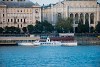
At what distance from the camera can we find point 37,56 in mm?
51719

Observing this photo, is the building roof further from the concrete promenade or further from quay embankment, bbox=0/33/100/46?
the concrete promenade

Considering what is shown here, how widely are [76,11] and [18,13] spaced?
7.41m

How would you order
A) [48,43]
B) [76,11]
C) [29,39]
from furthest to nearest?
[76,11] < [29,39] < [48,43]

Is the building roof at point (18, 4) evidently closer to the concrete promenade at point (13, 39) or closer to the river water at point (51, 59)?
the concrete promenade at point (13, 39)

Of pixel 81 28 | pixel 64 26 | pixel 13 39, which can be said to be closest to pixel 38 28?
pixel 64 26

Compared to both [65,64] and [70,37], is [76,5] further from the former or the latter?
[65,64]

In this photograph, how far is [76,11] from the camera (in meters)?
95.9

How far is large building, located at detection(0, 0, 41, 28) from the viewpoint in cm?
9438

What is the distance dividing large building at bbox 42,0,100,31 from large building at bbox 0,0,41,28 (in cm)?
188

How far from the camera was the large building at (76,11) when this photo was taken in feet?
315

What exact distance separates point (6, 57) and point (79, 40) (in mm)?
26542

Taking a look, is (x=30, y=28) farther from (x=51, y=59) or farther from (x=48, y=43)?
(x=51, y=59)

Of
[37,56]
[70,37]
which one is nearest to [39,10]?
[70,37]

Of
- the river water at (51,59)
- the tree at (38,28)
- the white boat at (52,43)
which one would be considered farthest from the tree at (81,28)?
the river water at (51,59)
